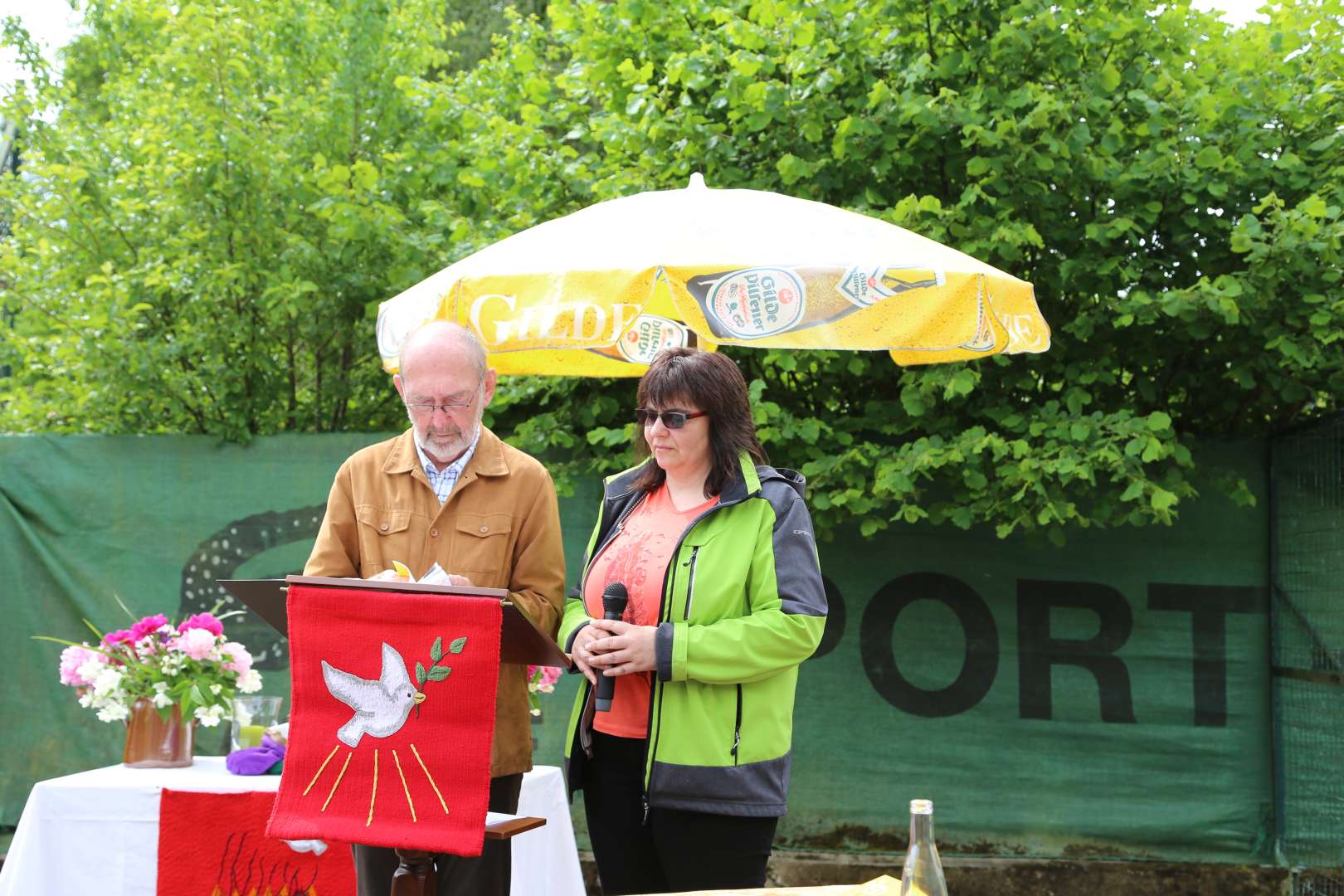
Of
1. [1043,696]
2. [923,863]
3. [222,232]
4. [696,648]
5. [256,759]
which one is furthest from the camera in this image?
[222,232]

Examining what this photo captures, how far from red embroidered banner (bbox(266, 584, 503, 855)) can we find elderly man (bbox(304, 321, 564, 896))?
1.41ft

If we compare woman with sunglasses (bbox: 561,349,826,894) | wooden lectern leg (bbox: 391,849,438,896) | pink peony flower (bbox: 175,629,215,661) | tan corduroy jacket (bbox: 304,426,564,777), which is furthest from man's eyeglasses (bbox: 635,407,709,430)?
pink peony flower (bbox: 175,629,215,661)

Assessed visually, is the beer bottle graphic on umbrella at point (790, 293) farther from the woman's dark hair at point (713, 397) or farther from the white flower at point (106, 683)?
the white flower at point (106, 683)

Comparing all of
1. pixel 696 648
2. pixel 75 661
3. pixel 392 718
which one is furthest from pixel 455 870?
pixel 75 661

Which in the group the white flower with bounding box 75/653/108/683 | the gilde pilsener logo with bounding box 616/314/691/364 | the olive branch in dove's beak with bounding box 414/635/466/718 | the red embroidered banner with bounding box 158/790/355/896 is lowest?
the red embroidered banner with bounding box 158/790/355/896

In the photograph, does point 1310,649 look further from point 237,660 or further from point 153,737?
point 153,737

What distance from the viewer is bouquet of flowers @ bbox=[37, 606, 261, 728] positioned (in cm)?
359

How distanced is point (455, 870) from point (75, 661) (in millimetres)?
1748

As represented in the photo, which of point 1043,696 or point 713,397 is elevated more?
point 713,397

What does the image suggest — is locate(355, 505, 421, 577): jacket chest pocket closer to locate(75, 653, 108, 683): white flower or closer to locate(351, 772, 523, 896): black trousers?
locate(351, 772, 523, 896): black trousers

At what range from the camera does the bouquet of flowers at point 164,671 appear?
11.8 feet

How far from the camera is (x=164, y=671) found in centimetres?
364

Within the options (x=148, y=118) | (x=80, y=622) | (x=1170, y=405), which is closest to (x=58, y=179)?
(x=148, y=118)

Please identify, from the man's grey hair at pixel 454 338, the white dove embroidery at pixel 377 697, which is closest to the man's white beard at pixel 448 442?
the man's grey hair at pixel 454 338
